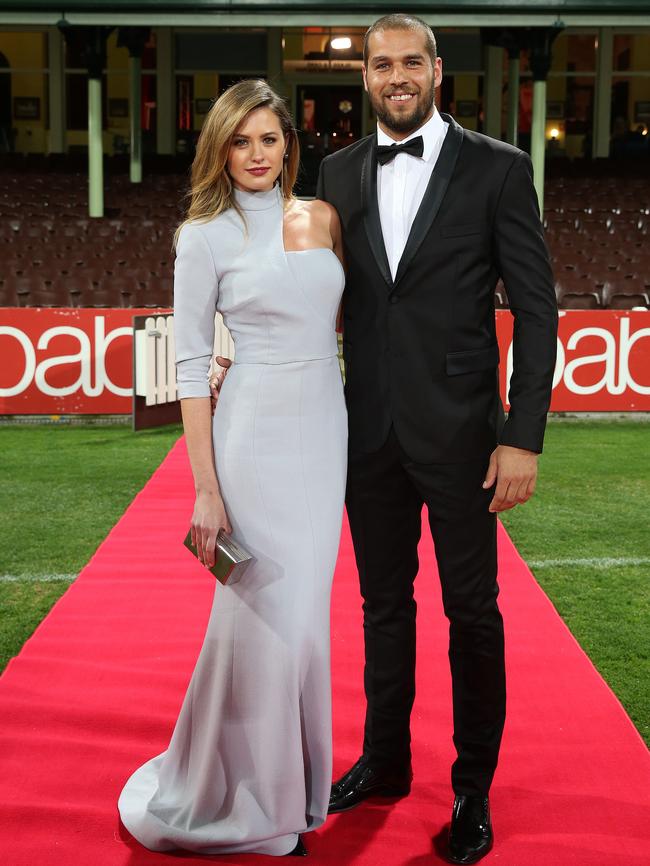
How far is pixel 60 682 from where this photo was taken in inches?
143

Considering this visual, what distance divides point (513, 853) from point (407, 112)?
1.81m

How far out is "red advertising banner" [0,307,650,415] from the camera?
9508 millimetres

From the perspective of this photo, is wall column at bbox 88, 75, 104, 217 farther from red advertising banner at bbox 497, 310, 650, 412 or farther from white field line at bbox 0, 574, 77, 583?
white field line at bbox 0, 574, 77, 583

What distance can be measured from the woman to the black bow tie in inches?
8.3

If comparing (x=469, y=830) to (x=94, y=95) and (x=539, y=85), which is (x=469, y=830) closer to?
(x=539, y=85)

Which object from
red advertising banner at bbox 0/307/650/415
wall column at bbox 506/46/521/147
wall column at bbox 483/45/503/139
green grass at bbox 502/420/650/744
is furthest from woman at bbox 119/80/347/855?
wall column at bbox 483/45/503/139

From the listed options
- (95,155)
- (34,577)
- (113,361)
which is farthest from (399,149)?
(95,155)

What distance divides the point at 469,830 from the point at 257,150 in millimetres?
1712

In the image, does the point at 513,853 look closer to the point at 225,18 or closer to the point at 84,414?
the point at 84,414

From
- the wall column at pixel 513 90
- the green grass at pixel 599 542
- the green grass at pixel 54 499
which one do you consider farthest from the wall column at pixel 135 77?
the green grass at pixel 599 542

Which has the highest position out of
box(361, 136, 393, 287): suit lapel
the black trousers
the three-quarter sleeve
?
box(361, 136, 393, 287): suit lapel

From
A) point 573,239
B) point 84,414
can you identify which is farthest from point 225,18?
point 84,414

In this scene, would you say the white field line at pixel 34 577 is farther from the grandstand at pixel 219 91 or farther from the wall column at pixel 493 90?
the wall column at pixel 493 90

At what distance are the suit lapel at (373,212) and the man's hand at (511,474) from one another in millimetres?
498
